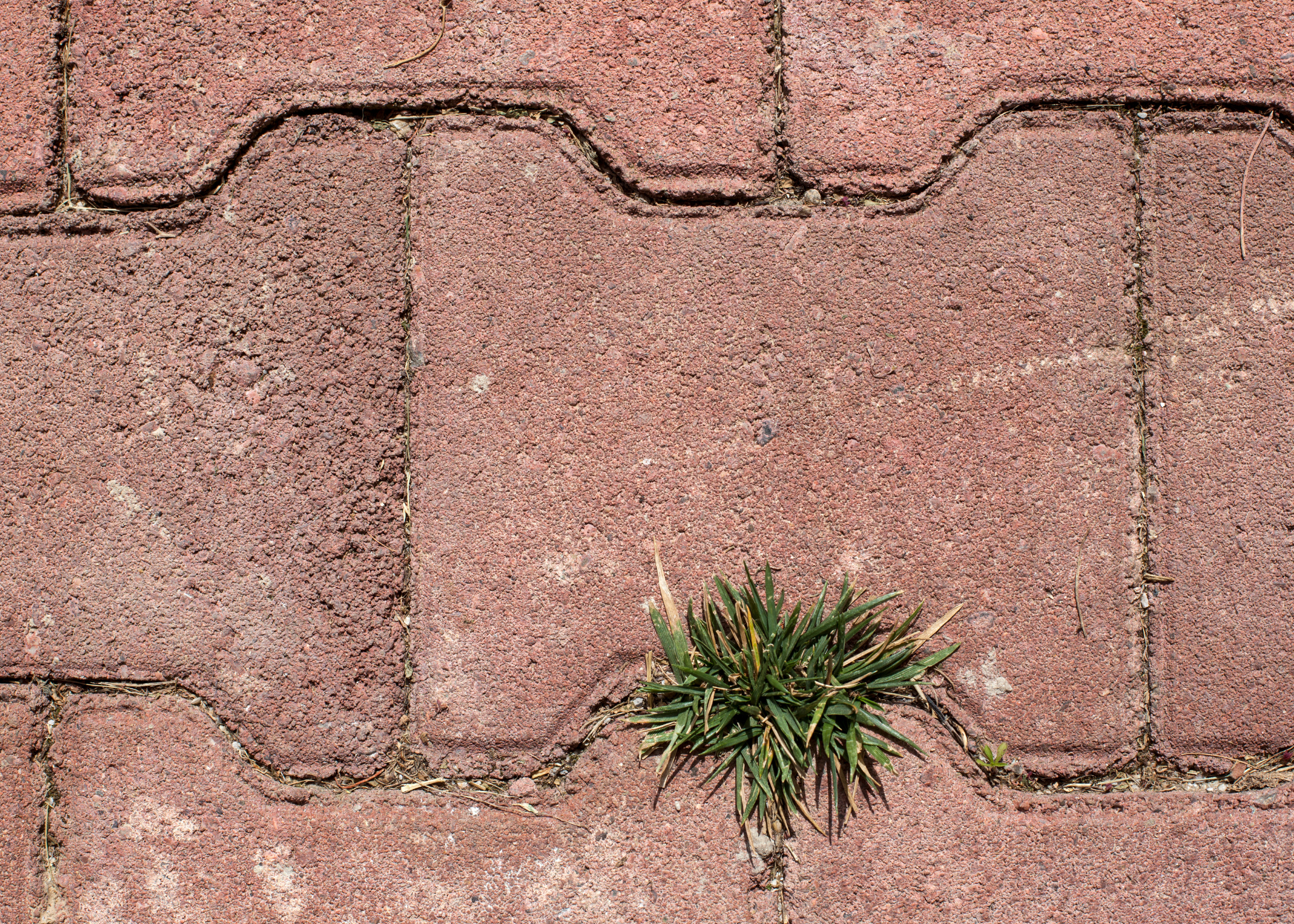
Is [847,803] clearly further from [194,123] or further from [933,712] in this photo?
[194,123]

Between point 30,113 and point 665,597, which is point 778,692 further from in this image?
point 30,113

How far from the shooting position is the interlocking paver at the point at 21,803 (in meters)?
1.68

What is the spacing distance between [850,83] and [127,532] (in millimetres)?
1717

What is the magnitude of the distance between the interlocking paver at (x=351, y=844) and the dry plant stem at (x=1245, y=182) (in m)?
1.52

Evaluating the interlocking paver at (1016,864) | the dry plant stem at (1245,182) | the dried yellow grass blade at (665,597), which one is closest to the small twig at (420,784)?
the dried yellow grass blade at (665,597)

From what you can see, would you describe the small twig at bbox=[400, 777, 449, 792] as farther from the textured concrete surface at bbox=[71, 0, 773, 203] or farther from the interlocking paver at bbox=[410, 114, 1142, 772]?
the textured concrete surface at bbox=[71, 0, 773, 203]

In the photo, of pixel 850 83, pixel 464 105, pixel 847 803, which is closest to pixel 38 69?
pixel 464 105

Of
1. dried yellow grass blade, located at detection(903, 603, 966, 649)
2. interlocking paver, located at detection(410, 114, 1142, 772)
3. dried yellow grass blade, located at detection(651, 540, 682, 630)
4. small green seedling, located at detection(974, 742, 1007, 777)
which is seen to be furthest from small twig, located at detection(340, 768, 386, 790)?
small green seedling, located at detection(974, 742, 1007, 777)

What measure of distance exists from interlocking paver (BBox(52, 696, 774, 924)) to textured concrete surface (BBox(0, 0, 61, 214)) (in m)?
1.06

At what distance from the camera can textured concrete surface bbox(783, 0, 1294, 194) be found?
1.68 meters

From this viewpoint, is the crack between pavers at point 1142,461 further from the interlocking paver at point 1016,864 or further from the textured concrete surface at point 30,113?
the textured concrete surface at point 30,113

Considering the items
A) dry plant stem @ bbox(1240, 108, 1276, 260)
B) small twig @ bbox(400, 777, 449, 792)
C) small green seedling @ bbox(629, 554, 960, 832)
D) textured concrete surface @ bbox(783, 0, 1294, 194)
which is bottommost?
small twig @ bbox(400, 777, 449, 792)

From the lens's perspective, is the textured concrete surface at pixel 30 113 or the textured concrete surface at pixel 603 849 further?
the textured concrete surface at pixel 30 113

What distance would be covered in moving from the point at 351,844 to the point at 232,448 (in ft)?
2.70
